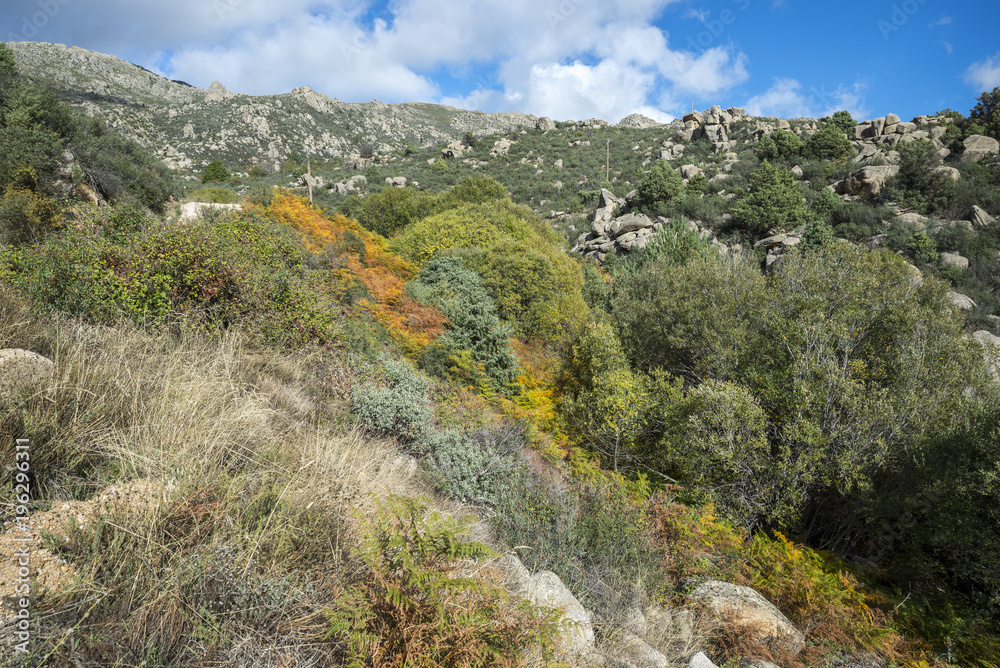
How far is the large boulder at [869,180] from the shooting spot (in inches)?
1023

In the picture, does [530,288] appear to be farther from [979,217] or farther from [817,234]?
[979,217]

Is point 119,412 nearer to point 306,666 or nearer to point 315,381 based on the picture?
point 306,666

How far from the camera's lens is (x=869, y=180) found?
2602 cm

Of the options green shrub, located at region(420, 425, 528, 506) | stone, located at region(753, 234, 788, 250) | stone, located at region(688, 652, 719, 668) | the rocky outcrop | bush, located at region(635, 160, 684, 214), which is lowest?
stone, located at region(688, 652, 719, 668)

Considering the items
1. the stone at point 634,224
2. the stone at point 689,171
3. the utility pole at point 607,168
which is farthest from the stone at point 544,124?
the stone at point 634,224

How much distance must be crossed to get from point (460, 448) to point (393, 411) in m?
0.93

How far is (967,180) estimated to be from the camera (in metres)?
24.9

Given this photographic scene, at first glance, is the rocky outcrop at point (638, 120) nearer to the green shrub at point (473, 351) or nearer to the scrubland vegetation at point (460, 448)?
the scrubland vegetation at point (460, 448)

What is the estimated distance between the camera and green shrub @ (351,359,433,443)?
5203 mm

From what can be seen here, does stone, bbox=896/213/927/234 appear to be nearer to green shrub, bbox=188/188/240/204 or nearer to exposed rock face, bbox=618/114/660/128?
green shrub, bbox=188/188/240/204

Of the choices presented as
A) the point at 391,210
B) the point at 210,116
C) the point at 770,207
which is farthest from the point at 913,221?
the point at 210,116

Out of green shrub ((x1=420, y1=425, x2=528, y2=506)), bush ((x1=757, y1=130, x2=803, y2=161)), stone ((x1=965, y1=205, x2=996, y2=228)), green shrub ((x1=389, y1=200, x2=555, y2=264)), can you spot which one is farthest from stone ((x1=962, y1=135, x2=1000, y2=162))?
green shrub ((x1=420, y1=425, x2=528, y2=506))

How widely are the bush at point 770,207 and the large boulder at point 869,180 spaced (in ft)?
9.90

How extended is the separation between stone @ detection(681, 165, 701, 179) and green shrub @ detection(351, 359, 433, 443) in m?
33.9
